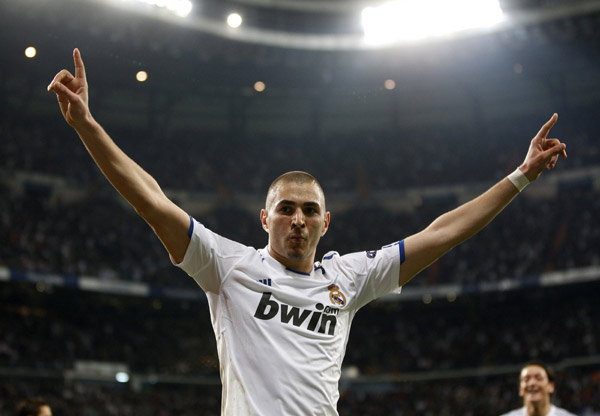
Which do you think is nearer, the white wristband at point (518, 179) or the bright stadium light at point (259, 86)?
the white wristband at point (518, 179)

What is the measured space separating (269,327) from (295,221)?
0.53 meters

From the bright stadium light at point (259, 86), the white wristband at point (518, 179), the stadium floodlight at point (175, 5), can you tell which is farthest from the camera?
the bright stadium light at point (259, 86)

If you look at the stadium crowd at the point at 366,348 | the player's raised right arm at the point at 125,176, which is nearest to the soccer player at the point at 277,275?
the player's raised right arm at the point at 125,176

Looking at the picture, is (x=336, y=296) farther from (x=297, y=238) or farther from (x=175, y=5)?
(x=175, y=5)

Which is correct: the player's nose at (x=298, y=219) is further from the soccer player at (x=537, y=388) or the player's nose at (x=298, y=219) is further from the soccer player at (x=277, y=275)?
the soccer player at (x=537, y=388)

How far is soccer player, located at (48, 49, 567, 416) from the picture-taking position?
3104mm

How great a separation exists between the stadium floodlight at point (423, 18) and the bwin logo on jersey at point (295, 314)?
2839cm

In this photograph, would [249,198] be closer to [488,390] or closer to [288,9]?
[288,9]

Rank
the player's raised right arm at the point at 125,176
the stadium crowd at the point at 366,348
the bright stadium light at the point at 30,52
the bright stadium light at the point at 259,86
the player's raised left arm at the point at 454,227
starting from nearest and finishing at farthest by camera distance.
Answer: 1. the player's raised right arm at the point at 125,176
2. the player's raised left arm at the point at 454,227
3. the stadium crowd at the point at 366,348
4. the bright stadium light at the point at 30,52
5. the bright stadium light at the point at 259,86

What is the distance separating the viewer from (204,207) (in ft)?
113

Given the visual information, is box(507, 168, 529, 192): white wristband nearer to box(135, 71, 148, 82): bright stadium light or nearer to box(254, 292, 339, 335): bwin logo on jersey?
box(254, 292, 339, 335): bwin logo on jersey

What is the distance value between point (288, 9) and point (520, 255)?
1511 cm

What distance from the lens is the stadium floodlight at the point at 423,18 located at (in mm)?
29922

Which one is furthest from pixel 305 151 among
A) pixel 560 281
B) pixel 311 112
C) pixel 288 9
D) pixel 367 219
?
pixel 560 281
